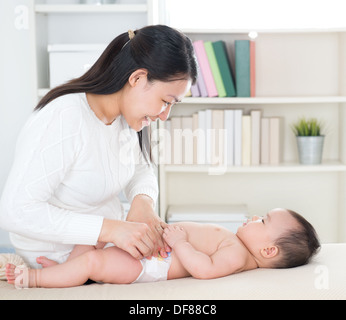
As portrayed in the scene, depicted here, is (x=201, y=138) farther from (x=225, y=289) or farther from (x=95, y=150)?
(x=225, y=289)

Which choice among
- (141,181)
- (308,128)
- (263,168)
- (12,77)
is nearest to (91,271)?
(141,181)

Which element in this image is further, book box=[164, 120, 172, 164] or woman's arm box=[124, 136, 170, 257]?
book box=[164, 120, 172, 164]

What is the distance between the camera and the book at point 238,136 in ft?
9.06

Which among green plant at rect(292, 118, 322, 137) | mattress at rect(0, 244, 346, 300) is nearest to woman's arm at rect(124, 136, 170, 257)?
mattress at rect(0, 244, 346, 300)

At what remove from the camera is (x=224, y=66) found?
2.68 metres

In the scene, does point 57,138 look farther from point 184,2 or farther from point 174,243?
point 184,2

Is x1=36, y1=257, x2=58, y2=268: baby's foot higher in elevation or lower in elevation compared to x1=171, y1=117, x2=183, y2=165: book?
lower

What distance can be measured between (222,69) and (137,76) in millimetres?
1420

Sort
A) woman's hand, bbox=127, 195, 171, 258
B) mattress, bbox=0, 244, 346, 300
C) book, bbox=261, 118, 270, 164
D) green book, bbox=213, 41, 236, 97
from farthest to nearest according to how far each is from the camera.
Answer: book, bbox=261, 118, 270, 164
green book, bbox=213, 41, 236, 97
woman's hand, bbox=127, 195, 171, 258
mattress, bbox=0, 244, 346, 300

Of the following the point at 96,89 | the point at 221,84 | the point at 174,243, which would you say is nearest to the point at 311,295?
the point at 174,243

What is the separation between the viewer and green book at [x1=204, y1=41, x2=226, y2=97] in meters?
2.67

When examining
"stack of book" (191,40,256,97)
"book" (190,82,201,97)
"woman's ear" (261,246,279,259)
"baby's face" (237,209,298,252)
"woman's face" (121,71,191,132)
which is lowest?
"woman's ear" (261,246,279,259)

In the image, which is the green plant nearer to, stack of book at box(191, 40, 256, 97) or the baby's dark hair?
stack of book at box(191, 40, 256, 97)

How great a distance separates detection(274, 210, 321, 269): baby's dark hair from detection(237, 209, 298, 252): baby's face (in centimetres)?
2
